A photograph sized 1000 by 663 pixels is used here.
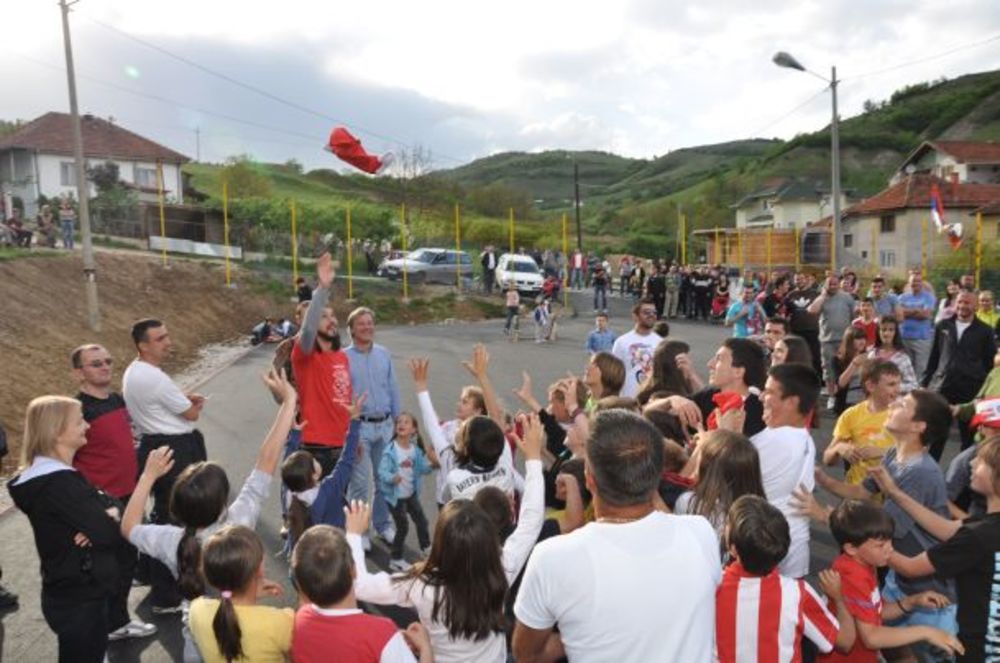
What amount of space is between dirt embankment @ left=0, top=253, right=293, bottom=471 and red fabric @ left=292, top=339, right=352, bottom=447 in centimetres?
521

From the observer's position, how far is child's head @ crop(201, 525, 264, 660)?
9.21 feet

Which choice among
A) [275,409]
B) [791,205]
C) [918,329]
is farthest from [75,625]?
[791,205]

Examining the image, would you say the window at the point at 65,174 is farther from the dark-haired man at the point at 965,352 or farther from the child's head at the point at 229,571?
the child's head at the point at 229,571

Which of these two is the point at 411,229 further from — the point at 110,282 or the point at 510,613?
the point at 510,613

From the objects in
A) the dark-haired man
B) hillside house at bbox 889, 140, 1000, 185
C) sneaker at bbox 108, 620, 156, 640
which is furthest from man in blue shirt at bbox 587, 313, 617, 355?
hillside house at bbox 889, 140, 1000, 185

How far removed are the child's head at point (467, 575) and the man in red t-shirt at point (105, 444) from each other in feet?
9.44

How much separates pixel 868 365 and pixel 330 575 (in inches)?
161

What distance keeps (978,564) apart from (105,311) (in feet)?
64.2

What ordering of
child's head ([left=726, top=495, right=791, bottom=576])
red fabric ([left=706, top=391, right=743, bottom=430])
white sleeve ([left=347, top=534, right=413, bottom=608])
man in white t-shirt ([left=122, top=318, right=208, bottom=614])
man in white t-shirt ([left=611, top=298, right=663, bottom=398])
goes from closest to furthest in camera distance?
child's head ([left=726, top=495, right=791, bottom=576]) → white sleeve ([left=347, top=534, right=413, bottom=608]) → red fabric ([left=706, top=391, right=743, bottom=430]) → man in white t-shirt ([left=122, top=318, right=208, bottom=614]) → man in white t-shirt ([left=611, top=298, right=663, bottom=398])

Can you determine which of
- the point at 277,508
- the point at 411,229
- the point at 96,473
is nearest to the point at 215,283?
the point at 411,229

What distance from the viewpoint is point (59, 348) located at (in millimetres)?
13812

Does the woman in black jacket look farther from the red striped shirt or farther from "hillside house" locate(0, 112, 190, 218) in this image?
"hillside house" locate(0, 112, 190, 218)

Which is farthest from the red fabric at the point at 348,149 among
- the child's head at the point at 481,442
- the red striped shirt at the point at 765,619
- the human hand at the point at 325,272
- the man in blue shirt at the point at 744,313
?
the man in blue shirt at the point at 744,313

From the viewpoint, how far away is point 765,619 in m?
2.70
